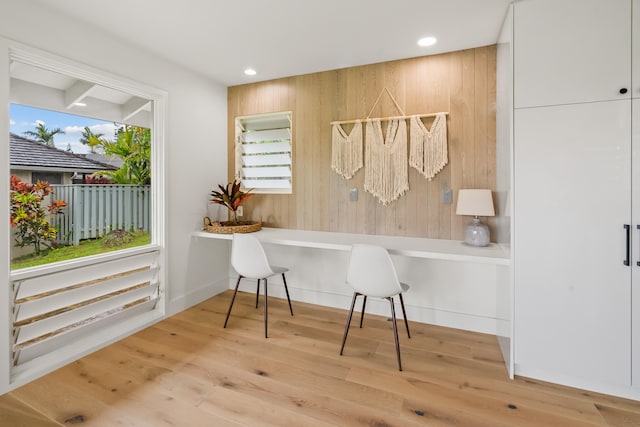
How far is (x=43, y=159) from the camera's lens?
2174 mm

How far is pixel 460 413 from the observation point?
170cm

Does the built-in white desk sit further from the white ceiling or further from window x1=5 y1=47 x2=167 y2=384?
the white ceiling

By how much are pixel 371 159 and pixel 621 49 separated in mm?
1767

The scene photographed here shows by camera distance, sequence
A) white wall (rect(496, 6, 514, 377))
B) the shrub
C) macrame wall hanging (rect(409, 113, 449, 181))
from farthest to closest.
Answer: macrame wall hanging (rect(409, 113, 449, 181)), the shrub, white wall (rect(496, 6, 514, 377))

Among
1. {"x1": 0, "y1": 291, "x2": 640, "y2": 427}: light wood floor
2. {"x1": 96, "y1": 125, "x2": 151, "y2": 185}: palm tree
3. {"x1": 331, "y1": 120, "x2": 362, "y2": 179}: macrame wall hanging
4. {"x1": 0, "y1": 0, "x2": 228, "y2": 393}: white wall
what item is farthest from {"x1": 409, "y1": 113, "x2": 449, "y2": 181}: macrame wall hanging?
{"x1": 96, "y1": 125, "x2": 151, "y2": 185}: palm tree

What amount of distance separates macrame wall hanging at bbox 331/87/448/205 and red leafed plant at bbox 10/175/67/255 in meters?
2.29

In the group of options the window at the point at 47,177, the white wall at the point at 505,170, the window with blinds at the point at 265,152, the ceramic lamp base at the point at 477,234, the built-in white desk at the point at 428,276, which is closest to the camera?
the white wall at the point at 505,170

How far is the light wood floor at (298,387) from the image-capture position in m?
1.67

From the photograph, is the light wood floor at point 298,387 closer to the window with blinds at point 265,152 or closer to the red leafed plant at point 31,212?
the red leafed plant at point 31,212

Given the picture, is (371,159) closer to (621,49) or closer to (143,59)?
(621,49)

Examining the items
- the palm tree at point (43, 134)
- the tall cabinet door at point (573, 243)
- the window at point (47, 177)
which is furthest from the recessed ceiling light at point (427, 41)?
the window at point (47, 177)

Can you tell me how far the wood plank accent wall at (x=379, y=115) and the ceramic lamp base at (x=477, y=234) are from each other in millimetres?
205

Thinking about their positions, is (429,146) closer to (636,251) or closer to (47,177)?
(636,251)

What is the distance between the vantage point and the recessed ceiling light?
8.09 feet
